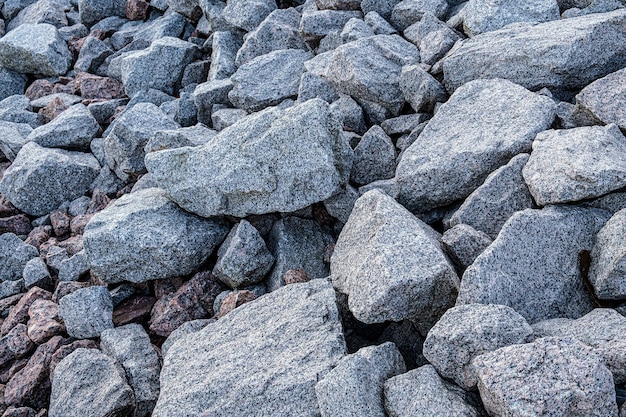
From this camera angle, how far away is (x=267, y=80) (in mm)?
6770

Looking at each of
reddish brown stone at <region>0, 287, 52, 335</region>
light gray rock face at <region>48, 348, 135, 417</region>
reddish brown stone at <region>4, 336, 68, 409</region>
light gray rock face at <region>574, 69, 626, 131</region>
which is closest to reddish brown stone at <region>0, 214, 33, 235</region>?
reddish brown stone at <region>0, 287, 52, 335</region>

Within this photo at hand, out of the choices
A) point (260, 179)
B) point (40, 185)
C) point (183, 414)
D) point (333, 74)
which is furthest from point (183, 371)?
point (40, 185)

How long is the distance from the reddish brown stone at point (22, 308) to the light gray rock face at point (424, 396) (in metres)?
3.57

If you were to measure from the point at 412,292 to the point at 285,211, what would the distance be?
1.63 m

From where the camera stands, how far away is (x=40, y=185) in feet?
Result: 22.9

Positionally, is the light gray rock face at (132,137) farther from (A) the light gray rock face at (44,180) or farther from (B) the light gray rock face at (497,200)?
(B) the light gray rock face at (497,200)

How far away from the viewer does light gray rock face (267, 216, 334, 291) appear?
16.3 ft

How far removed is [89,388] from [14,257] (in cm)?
232

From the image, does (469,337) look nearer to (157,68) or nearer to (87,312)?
(87,312)

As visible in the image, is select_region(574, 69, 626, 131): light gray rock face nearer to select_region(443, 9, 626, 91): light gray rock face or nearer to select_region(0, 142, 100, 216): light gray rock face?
select_region(443, 9, 626, 91): light gray rock face

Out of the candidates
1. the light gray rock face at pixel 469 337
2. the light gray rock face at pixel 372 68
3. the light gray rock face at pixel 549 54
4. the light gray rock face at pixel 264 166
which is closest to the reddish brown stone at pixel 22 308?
the light gray rock face at pixel 264 166

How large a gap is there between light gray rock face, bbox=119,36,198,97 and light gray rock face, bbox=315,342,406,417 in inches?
229

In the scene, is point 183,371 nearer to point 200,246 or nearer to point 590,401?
point 200,246

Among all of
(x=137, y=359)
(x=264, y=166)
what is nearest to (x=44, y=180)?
(x=137, y=359)
